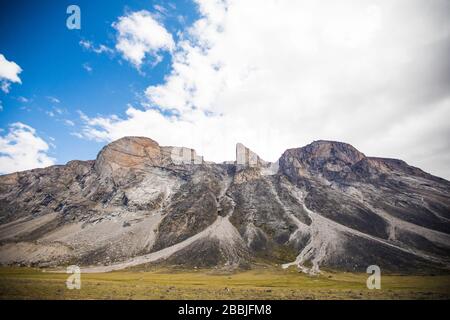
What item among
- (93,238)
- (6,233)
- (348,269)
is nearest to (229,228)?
(348,269)

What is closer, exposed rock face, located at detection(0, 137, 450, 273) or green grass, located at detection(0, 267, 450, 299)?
green grass, located at detection(0, 267, 450, 299)

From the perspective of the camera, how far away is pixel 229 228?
170875 millimetres

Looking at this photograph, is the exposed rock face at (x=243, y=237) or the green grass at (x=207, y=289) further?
the exposed rock face at (x=243, y=237)

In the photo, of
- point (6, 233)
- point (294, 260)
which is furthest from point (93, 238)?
point (294, 260)

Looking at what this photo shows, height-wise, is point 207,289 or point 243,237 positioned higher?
point 207,289

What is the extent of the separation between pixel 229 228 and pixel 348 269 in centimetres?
7210

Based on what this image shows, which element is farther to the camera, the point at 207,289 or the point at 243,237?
the point at 243,237
